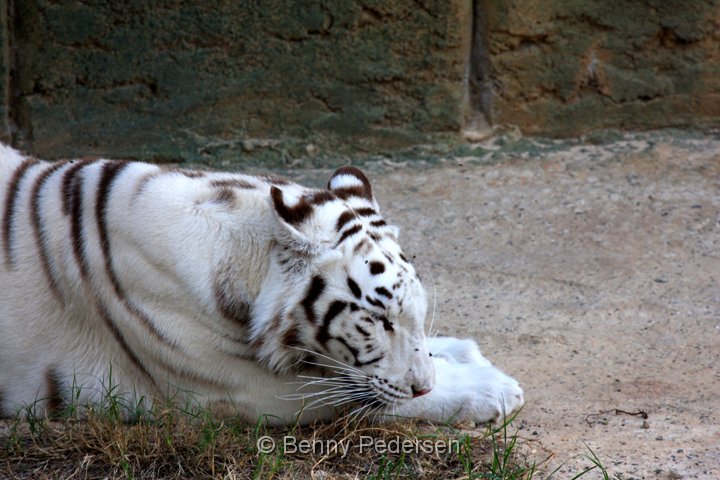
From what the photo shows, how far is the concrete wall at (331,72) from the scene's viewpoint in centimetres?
471

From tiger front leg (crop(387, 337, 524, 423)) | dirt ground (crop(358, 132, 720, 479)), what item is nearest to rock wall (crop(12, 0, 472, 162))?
dirt ground (crop(358, 132, 720, 479))

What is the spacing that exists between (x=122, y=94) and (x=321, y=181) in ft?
3.24

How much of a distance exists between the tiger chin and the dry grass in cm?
9

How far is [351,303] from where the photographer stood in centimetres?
259

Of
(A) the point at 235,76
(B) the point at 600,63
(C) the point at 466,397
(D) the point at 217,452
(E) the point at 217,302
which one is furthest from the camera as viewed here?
(B) the point at 600,63

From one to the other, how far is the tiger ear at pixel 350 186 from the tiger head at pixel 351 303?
0.14 meters

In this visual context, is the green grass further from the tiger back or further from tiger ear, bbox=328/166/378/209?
tiger ear, bbox=328/166/378/209

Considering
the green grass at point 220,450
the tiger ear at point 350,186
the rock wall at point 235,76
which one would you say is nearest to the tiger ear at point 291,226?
the tiger ear at point 350,186

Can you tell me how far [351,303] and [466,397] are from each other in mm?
472

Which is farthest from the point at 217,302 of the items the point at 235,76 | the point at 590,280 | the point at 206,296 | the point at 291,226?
the point at 235,76

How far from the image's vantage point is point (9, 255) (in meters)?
2.83

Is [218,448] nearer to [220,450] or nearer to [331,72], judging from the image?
[220,450]

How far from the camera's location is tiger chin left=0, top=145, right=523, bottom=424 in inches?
102

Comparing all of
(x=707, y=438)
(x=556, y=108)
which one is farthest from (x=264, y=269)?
(x=556, y=108)
